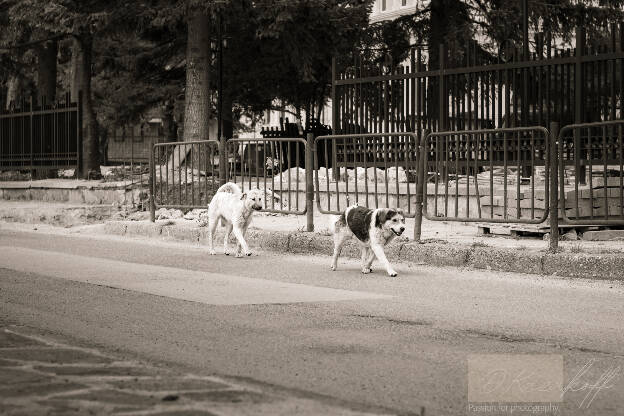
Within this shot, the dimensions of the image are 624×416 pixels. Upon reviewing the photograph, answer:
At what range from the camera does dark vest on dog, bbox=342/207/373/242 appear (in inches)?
500

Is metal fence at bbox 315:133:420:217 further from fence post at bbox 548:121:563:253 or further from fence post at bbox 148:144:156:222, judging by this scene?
fence post at bbox 148:144:156:222

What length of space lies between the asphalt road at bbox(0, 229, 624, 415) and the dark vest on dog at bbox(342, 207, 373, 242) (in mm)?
473

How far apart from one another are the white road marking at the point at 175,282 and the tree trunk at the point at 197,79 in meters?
12.8

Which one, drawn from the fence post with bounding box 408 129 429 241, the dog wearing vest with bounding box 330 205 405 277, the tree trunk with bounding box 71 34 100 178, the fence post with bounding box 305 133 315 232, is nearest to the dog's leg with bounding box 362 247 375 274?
the dog wearing vest with bounding box 330 205 405 277

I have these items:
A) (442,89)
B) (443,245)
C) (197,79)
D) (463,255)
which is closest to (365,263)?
(463,255)

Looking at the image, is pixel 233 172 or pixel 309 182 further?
pixel 233 172

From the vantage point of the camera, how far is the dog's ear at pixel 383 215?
40.9ft

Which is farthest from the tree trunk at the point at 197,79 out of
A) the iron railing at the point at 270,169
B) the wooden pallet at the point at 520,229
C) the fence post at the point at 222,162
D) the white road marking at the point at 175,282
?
the white road marking at the point at 175,282

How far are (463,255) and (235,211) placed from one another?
10.6 feet

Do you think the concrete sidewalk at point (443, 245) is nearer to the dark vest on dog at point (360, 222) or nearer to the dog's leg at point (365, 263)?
the dog's leg at point (365, 263)

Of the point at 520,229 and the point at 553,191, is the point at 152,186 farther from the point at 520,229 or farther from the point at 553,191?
the point at 553,191

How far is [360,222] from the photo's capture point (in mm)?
12805

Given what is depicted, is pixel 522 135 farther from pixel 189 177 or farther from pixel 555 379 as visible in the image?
pixel 555 379

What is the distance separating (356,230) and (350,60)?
1610 centimetres
